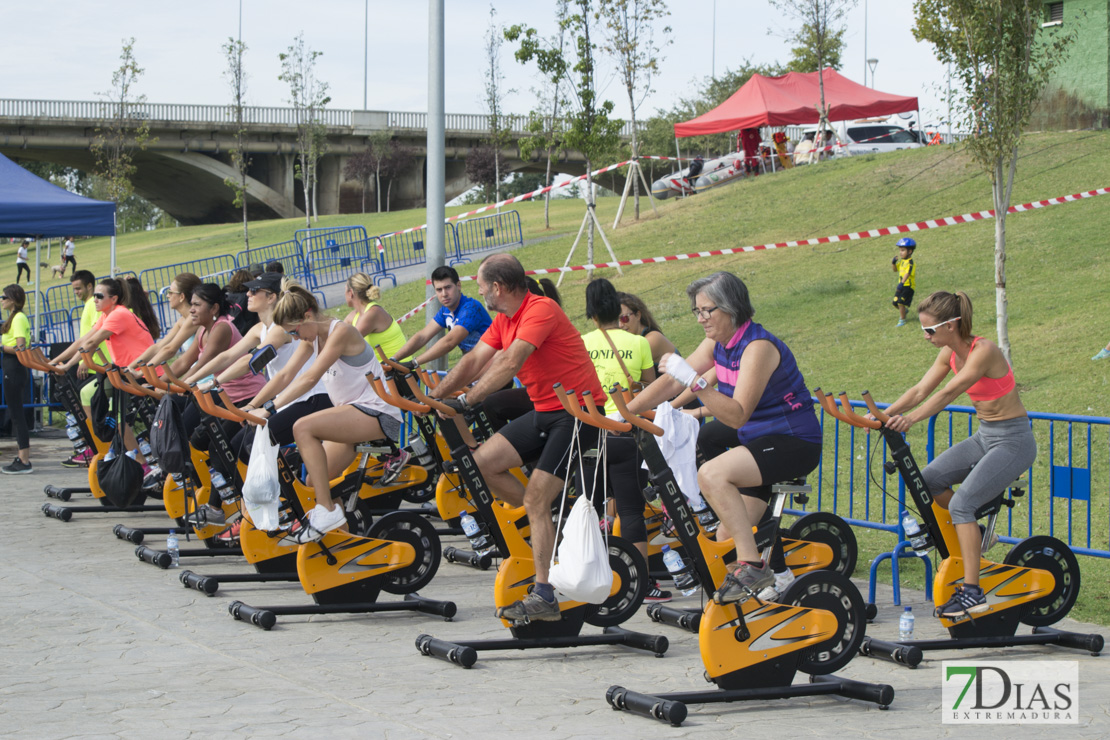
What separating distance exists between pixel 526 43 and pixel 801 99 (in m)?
9.45

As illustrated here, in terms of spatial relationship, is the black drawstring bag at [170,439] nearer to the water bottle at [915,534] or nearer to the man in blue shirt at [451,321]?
the man in blue shirt at [451,321]

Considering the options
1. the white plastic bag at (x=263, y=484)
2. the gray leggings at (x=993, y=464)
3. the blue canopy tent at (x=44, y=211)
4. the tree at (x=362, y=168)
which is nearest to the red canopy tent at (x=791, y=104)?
the blue canopy tent at (x=44, y=211)

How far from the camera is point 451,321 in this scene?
8859mm

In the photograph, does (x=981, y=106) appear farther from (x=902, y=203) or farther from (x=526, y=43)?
(x=526, y=43)

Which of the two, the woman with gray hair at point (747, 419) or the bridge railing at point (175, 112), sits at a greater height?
the bridge railing at point (175, 112)

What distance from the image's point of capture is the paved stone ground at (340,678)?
175 inches

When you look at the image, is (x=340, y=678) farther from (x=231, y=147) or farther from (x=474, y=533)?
(x=231, y=147)

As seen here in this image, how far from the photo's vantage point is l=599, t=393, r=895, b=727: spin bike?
4664 mm

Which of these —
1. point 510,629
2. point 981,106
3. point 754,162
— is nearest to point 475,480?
point 510,629

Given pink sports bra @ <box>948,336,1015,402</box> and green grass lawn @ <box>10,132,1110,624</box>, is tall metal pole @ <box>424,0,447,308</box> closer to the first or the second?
green grass lawn @ <box>10,132,1110,624</box>

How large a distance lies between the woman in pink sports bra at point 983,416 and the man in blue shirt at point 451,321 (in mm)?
3230

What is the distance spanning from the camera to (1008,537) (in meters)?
6.93

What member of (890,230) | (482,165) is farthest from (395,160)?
(890,230)

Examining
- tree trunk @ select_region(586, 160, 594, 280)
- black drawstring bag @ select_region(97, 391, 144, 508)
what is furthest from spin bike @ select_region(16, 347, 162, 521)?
tree trunk @ select_region(586, 160, 594, 280)
